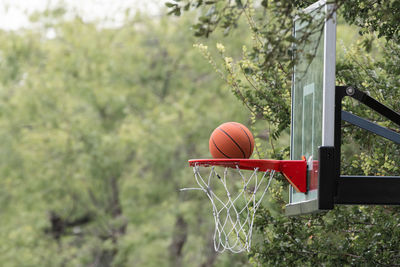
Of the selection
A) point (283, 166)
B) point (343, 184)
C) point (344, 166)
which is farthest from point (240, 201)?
point (343, 184)

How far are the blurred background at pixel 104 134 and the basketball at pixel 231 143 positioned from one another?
12.1m

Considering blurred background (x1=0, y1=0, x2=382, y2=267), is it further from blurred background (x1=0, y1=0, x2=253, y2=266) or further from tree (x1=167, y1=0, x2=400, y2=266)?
tree (x1=167, y1=0, x2=400, y2=266)

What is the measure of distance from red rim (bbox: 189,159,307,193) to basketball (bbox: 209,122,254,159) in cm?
23

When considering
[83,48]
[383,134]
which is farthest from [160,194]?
[383,134]

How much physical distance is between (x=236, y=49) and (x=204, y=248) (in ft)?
17.4

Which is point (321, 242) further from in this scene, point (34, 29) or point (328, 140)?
point (34, 29)

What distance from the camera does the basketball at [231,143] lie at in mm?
7047

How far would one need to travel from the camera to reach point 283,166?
6.62 meters

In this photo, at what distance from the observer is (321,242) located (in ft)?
24.9

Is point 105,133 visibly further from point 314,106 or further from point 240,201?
point 314,106

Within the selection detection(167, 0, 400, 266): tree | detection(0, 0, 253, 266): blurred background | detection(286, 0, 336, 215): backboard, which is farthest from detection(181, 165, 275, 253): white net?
detection(0, 0, 253, 266): blurred background

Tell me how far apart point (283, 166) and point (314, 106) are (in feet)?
1.99

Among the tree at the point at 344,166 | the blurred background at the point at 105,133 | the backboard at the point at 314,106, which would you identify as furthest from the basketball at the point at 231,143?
the blurred background at the point at 105,133

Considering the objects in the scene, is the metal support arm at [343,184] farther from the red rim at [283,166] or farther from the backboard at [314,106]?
the red rim at [283,166]
